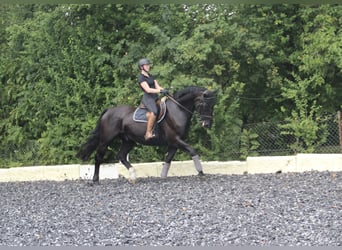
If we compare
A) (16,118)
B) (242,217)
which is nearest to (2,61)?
(16,118)

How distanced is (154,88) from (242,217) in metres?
4.22

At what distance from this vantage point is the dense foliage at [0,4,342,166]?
41.9 feet

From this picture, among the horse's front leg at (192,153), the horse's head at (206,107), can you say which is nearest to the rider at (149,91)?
the horse's front leg at (192,153)

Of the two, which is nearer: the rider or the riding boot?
the rider

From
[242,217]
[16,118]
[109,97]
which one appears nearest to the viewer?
[242,217]

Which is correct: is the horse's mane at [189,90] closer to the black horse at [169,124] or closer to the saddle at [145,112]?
the black horse at [169,124]

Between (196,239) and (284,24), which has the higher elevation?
(196,239)

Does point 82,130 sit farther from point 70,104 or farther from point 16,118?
point 16,118

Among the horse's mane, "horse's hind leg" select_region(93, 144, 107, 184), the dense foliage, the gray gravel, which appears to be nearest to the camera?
the gray gravel

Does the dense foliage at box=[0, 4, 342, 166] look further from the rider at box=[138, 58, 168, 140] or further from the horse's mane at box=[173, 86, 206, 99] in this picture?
the rider at box=[138, 58, 168, 140]

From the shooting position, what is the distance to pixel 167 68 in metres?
12.5

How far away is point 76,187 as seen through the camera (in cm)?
1075

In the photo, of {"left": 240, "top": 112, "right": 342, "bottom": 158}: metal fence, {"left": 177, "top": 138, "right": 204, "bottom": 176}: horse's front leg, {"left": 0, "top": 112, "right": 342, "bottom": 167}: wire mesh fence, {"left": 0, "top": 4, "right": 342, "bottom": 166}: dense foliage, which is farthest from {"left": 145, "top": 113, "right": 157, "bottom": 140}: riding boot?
{"left": 240, "top": 112, "right": 342, "bottom": 158}: metal fence

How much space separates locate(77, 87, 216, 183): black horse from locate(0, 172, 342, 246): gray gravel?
2.09 feet
